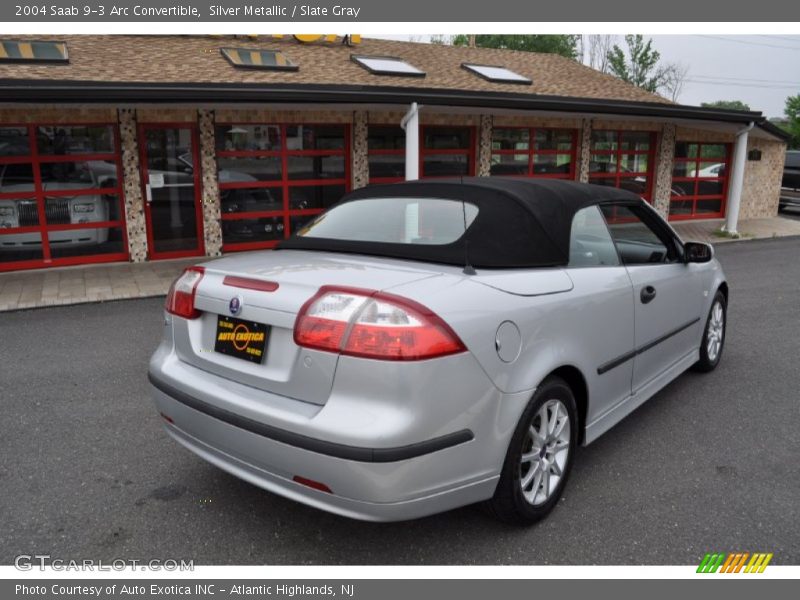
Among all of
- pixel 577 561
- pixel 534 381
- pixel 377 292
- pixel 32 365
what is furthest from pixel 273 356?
pixel 32 365

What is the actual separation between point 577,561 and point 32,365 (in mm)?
4960

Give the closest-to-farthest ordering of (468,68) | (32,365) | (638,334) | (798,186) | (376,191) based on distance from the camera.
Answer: (638,334)
(376,191)
(32,365)
(468,68)
(798,186)

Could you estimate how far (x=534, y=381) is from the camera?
2730mm

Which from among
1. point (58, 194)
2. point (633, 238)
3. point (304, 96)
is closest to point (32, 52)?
point (58, 194)

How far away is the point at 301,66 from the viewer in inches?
528

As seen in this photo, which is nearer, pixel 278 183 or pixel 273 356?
pixel 273 356

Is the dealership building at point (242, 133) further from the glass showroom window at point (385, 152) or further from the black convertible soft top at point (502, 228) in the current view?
the black convertible soft top at point (502, 228)

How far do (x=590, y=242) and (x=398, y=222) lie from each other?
1.09 m

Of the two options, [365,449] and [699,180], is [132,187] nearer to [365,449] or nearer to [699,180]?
[365,449]

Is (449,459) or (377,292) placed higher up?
(377,292)

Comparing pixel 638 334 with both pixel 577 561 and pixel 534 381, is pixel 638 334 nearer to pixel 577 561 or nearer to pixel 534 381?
pixel 534 381

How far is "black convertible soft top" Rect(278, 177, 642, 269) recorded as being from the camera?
118 inches

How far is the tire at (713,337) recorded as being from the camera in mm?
4953

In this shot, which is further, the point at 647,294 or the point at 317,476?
the point at 647,294
